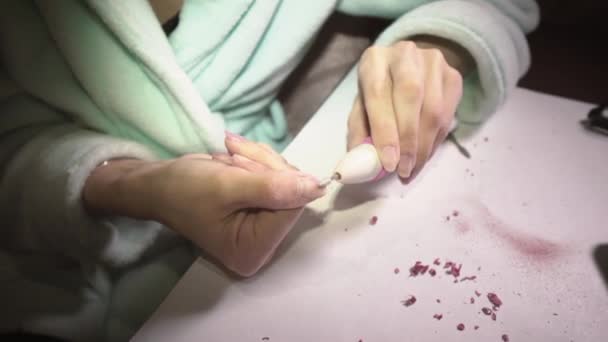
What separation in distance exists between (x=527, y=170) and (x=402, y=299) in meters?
0.21

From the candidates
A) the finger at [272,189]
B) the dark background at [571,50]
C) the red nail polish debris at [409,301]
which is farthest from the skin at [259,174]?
the dark background at [571,50]

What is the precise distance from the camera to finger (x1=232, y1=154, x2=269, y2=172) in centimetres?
36

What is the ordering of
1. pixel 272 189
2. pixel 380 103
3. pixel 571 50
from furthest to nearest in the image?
pixel 571 50
pixel 380 103
pixel 272 189

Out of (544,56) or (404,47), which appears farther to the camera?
(544,56)

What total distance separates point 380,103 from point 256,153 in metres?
0.12

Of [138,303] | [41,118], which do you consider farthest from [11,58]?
[138,303]

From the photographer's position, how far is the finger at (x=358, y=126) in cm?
44

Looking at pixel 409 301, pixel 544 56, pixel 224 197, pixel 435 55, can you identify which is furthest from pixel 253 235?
pixel 544 56

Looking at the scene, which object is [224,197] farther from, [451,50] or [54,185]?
[451,50]

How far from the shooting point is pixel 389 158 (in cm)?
39

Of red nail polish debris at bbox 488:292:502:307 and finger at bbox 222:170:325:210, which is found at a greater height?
finger at bbox 222:170:325:210

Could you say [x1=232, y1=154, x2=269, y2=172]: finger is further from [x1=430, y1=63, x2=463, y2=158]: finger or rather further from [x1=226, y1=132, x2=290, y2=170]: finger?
[x1=430, y1=63, x2=463, y2=158]: finger

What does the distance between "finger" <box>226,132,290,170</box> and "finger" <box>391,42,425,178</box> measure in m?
0.11

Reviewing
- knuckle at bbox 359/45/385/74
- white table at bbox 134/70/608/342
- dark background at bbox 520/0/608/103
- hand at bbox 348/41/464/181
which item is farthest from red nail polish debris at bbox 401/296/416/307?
dark background at bbox 520/0/608/103
